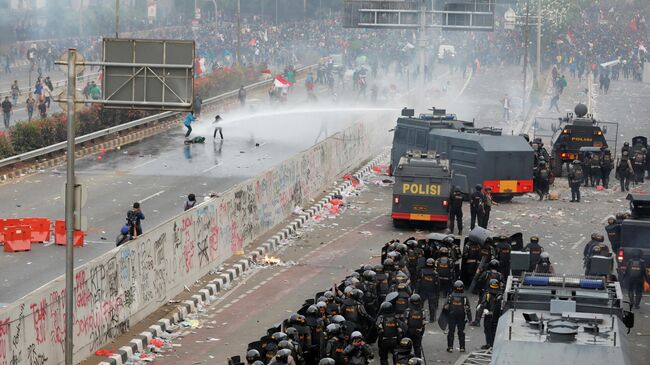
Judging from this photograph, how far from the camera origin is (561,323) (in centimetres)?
2011

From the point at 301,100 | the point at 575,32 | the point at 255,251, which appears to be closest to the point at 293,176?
the point at 255,251

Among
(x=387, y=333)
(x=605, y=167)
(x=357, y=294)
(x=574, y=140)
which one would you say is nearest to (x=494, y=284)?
(x=357, y=294)

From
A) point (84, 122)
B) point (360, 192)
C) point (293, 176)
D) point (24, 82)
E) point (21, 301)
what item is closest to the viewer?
point (21, 301)

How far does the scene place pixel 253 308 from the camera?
30484mm

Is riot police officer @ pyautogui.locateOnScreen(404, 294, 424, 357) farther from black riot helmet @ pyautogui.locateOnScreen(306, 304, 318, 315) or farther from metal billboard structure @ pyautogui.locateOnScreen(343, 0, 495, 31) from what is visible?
metal billboard structure @ pyautogui.locateOnScreen(343, 0, 495, 31)

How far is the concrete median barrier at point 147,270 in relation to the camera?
76.3 feet

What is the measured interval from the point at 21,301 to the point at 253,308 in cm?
852

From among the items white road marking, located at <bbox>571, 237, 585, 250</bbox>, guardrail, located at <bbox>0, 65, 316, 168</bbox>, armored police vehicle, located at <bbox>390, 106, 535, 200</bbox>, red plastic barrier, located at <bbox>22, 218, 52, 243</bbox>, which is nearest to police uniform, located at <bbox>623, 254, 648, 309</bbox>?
white road marking, located at <bbox>571, 237, 585, 250</bbox>

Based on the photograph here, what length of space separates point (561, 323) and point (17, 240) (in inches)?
758

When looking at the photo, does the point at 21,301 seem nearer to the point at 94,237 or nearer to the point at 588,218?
the point at 94,237

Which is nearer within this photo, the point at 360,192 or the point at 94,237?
the point at 94,237

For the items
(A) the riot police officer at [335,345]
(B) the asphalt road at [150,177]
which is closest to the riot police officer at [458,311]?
(A) the riot police officer at [335,345]

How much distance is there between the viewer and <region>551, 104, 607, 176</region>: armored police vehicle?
170 ft

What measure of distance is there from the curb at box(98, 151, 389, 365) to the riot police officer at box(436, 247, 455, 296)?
5.04 m
